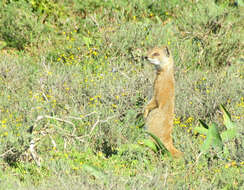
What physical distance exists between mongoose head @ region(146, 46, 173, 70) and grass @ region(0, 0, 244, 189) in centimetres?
62

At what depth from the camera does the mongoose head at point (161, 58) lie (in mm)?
5590

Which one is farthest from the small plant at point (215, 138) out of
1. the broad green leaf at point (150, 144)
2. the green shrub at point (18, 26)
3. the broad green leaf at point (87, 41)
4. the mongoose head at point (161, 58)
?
the green shrub at point (18, 26)

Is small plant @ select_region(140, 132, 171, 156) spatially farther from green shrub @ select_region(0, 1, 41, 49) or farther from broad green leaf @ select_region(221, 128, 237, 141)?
green shrub @ select_region(0, 1, 41, 49)

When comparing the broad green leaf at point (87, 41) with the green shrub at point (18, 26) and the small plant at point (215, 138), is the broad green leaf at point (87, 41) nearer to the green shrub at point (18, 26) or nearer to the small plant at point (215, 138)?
the green shrub at point (18, 26)

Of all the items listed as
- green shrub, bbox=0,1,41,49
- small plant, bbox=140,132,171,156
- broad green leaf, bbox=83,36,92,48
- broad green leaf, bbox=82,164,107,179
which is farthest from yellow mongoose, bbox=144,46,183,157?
green shrub, bbox=0,1,41,49

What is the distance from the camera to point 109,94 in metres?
6.08

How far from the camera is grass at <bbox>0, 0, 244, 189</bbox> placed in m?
4.16

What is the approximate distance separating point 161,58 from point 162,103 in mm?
659

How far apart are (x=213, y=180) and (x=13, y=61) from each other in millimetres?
4328

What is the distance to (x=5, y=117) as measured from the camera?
5.57 metres

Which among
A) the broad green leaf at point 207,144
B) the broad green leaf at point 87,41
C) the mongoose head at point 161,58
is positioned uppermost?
the mongoose head at point 161,58

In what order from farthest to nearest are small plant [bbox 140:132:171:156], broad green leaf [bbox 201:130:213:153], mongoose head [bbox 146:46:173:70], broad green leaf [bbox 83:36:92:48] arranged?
broad green leaf [bbox 83:36:92:48], mongoose head [bbox 146:46:173:70], small plant [bbox 140:132:171:156], broad green leaf [bbox 201:130:213:153]

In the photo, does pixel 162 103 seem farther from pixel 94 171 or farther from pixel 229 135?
pixel 94 171

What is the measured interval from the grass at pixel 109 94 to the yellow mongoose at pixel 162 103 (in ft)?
0.54
